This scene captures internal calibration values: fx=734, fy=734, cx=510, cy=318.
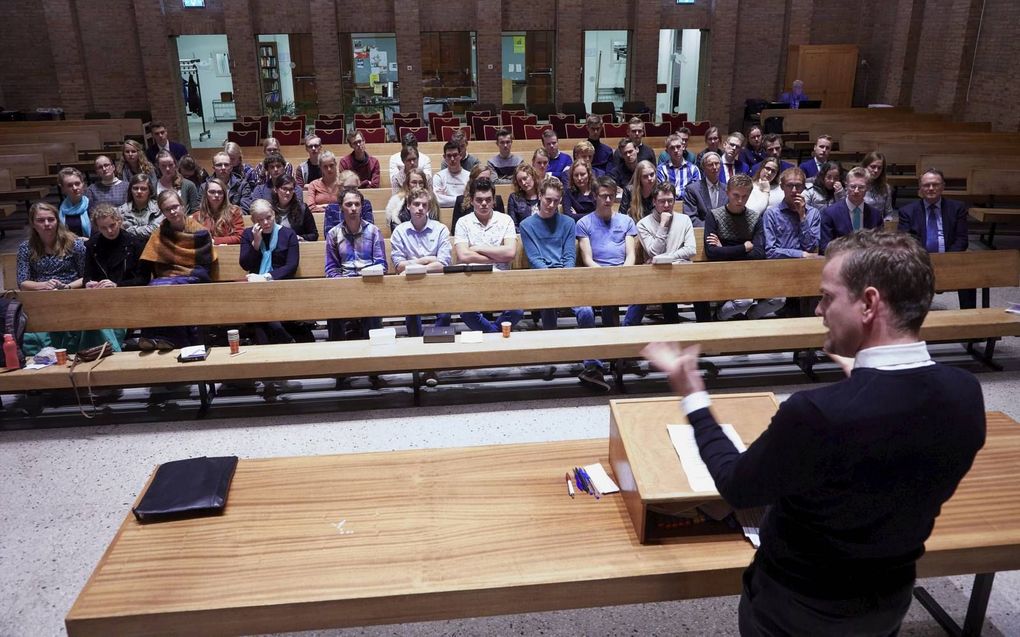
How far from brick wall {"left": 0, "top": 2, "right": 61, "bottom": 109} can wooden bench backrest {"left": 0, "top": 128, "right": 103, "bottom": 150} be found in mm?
4742

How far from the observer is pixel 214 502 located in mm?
2818

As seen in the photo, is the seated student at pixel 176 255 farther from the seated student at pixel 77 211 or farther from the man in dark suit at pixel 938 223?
the man in dark suit at pixel 938 223

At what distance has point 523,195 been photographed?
6.92 meters

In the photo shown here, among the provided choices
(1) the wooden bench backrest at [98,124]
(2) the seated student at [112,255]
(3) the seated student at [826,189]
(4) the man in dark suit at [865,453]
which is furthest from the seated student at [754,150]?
(1) the wooden bench backrest at [98,124]

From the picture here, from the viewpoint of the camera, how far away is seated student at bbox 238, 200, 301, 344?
5.77 metres

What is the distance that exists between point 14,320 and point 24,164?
288 inches

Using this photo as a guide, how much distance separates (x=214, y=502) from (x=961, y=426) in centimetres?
249

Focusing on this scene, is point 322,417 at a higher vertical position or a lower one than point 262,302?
lower

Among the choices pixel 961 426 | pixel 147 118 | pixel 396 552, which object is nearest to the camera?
pixel 961 426

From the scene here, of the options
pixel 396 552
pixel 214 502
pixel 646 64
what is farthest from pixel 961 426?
pixel 646 64

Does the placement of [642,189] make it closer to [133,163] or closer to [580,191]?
[580,191]

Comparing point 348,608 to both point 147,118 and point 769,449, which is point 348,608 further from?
point 147,118

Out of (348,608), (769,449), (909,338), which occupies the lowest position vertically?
(348,608)

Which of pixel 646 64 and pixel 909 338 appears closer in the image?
pixel 909 338
